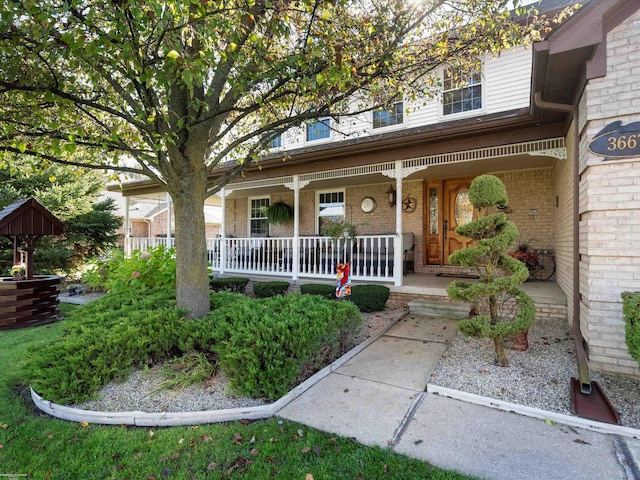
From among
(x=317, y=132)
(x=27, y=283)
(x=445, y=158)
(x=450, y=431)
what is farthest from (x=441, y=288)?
(x=27, y=283)

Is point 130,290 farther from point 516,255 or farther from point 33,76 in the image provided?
point 516,255

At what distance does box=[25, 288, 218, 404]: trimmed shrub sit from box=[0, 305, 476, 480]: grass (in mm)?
312

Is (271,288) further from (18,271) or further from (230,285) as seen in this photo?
(18,271)

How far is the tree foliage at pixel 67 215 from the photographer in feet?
35.9

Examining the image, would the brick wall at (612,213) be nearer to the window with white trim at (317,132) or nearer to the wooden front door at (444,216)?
the wooden front door at (444,216)

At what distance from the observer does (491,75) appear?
8.09 m

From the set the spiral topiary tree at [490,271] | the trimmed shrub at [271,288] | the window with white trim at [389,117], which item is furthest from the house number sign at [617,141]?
the window with white trim at [389,117]

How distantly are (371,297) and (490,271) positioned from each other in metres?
2.88

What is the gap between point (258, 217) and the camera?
12.2 meters

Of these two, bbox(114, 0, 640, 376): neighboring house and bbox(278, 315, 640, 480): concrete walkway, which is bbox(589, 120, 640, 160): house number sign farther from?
bbox(278, 315, 640, 480): concrete walkway

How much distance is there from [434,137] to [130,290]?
602 centimetres

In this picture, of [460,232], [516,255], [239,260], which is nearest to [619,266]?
[460,232]

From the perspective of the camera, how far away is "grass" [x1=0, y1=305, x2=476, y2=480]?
2.16m

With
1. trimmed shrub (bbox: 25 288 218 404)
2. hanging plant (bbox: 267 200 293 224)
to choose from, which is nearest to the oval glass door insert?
hanging plant (bbox: 267 200 293 224)
